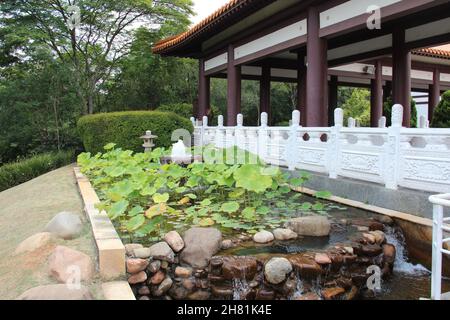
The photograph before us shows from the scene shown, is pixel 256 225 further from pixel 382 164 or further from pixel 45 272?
pixel 45 272

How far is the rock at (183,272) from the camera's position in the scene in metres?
3.56

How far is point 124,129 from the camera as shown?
33.9ft

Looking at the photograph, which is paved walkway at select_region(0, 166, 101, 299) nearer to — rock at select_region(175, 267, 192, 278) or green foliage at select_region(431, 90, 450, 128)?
rock at select_region(175, 267, 192, 278)

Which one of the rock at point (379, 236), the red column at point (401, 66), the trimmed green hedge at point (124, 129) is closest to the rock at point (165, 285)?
the rock at point (379, 236)

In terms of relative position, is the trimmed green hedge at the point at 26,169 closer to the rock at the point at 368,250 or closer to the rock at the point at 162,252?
the rock at the point at 162,252

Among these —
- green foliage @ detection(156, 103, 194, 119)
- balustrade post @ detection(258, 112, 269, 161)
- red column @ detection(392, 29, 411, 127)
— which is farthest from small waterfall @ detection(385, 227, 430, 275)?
green foliage @ detection(156, 103, 194, 119)

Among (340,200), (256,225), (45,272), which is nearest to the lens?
(45,272)

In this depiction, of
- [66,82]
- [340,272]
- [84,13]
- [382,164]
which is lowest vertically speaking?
[340,272]

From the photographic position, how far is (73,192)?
22.0 ft

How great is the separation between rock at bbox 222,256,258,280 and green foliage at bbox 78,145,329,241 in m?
0.76

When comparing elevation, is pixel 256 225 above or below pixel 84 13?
below

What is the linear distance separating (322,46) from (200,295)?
536 cm
